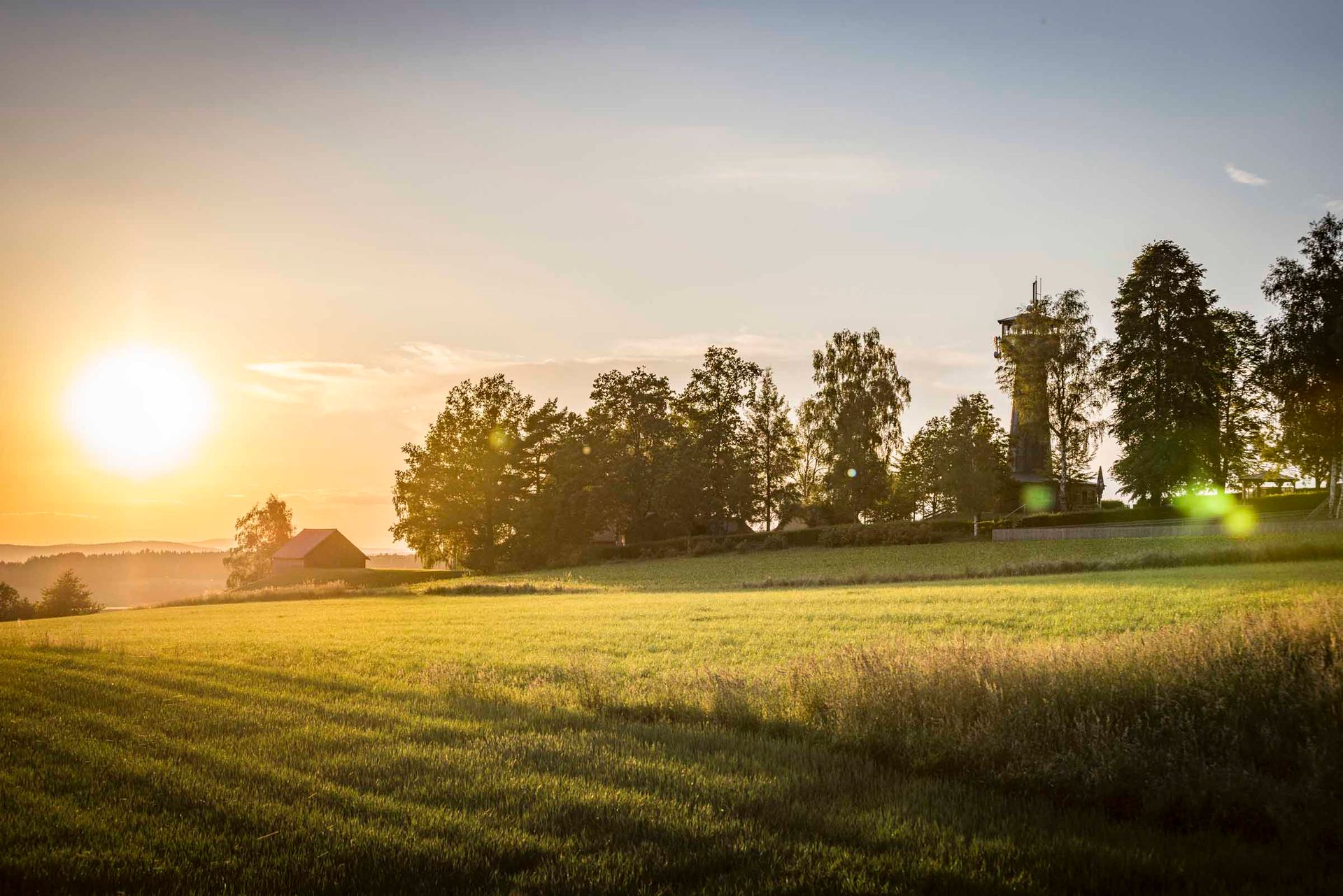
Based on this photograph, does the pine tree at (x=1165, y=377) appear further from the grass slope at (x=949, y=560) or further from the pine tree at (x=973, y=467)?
the pine tree at (x=973, y=467)

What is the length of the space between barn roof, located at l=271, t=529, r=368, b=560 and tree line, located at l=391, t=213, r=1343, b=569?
48.6 ft

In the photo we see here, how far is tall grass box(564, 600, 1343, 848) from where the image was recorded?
645 centimetres

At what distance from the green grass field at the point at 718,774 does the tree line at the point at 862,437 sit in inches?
1822

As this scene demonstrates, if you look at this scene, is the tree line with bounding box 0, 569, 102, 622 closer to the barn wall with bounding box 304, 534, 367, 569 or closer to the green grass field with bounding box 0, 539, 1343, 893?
the barn wall with bounding box 304, 534, 367, 569

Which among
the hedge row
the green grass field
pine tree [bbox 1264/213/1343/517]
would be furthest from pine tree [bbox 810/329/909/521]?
the green grass field

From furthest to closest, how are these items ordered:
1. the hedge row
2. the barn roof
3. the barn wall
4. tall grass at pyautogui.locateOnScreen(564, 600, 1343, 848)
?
the barn roof
the barn wall
the hedge row
tall grass at pyautogui.locateOnScreen(564, 600, 1343, 848)

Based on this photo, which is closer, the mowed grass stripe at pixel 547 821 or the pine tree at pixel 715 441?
the mowed grass stripe at pixel 547 821

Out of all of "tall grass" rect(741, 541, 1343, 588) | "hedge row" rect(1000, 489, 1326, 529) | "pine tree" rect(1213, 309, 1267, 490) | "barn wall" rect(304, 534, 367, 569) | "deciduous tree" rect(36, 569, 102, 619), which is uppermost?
"pine tree" rect(1213, 309, 1267, 490)

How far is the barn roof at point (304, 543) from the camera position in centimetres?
8731

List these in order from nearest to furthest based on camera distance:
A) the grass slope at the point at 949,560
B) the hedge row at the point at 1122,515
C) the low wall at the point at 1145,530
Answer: the grass slope at the point at 949,560 < the low wall at the point at 1145,530 < the hedge row at the point at 1122,515

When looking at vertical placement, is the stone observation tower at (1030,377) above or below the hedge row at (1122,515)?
above

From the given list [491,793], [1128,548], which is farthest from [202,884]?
[1128,548]

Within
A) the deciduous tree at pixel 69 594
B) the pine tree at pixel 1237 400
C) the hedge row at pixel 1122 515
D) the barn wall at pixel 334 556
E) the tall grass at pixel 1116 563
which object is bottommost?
the deciduous tree at pixel 69 594

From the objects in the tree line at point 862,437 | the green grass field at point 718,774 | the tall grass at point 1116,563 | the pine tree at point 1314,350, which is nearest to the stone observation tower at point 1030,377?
the tree line at point 862,437
